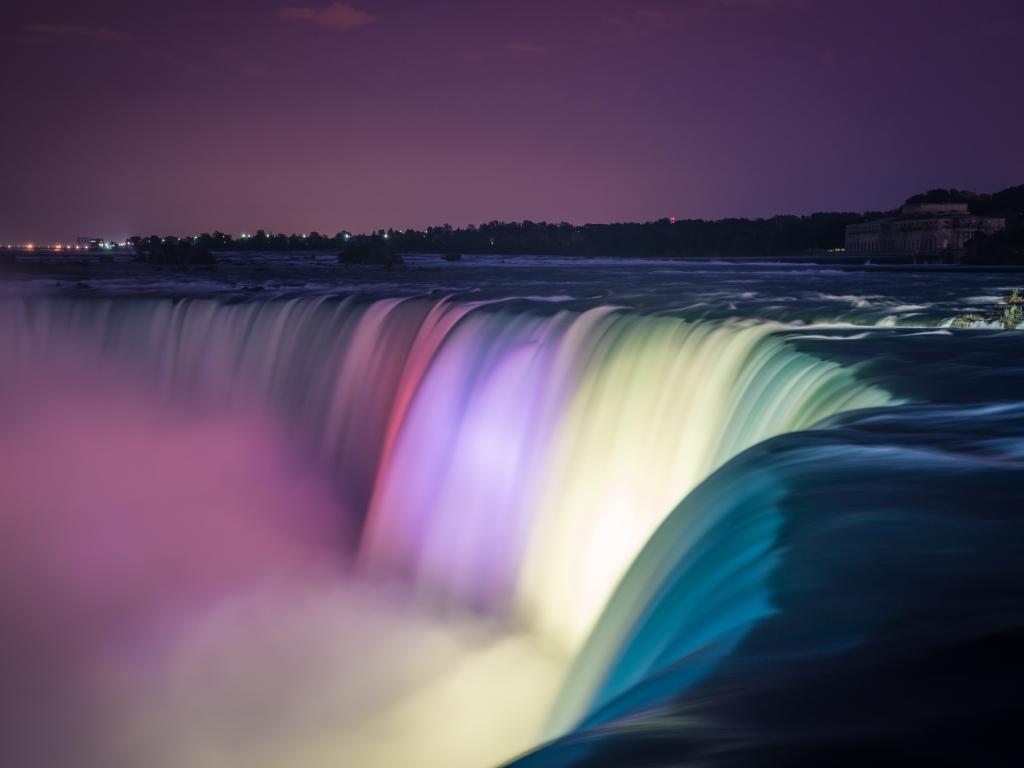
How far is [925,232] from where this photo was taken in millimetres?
56562

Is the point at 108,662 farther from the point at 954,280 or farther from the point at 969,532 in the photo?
the point at 954,280

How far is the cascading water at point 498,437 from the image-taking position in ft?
26.5

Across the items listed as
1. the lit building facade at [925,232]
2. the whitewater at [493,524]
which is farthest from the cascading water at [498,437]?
the lit building facade at [925,232]

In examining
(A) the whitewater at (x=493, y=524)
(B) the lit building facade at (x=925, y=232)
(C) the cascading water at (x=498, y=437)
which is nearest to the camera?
(A) the whitewater at (x=493, y=524)

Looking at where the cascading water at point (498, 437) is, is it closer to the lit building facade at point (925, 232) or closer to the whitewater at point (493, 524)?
the whitewater at point (493, 524)

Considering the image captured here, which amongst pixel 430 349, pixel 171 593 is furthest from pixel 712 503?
pixel 430 349

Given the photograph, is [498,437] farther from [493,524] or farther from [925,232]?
[925,232]

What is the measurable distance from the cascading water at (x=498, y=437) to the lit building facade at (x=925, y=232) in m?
36.7

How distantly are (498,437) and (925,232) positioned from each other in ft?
172

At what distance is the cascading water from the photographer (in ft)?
26.5

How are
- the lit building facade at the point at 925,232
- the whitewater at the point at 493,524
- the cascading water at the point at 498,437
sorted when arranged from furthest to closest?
the lit building facade at the point at 925,232, the cascading water at the point at 498,437, the whitewater at the point at 493,524

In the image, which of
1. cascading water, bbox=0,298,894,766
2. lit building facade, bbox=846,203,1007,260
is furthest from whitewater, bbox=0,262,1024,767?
lit building facade, bbox=846,203,1007,260

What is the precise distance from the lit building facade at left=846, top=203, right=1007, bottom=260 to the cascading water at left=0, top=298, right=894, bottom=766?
36.7 m

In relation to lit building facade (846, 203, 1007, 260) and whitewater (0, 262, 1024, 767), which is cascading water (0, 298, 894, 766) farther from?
lit building facade (846, 203, 1007, 260)
